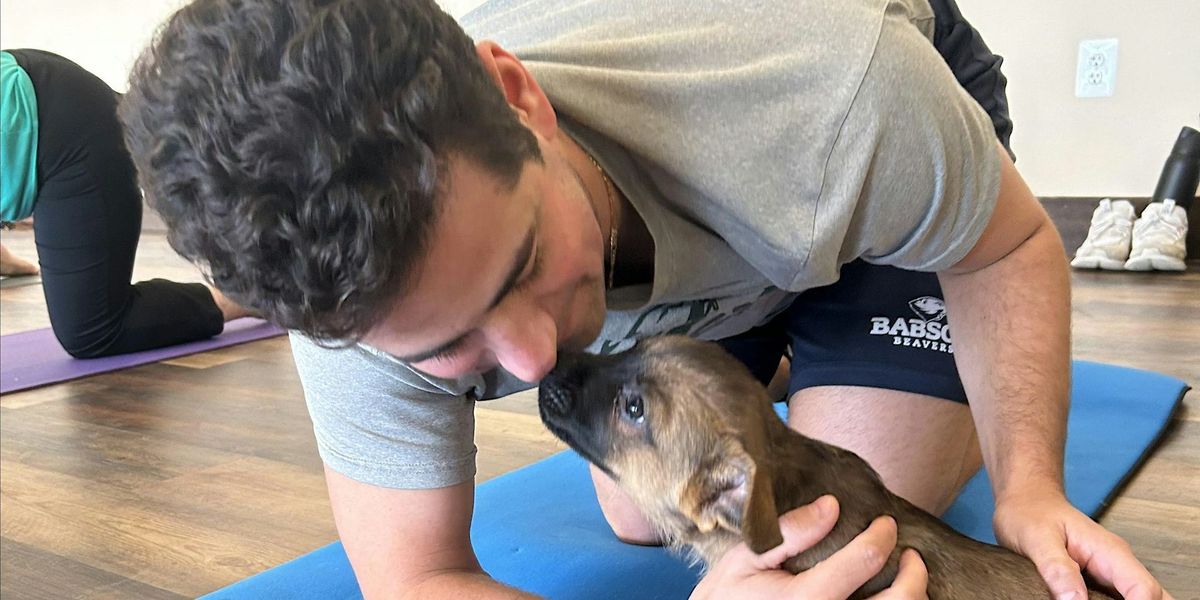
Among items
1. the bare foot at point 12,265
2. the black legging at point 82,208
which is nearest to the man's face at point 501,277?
the black legging at point 82,208

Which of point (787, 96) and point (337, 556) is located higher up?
point (787, 96)

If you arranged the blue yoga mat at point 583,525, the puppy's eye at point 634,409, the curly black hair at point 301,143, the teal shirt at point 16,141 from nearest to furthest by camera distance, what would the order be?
1. the curly black hair at point 301,143
2. the puppy's eye at point 634,409
3. the blue yoga mat at point 583,525
4. the teal shirt at point 16,141

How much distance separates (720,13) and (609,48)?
16 cm

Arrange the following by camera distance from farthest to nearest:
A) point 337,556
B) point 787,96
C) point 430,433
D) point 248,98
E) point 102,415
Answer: point 102,415, point 337,556, point 430,433, point 787,96, point 248,98

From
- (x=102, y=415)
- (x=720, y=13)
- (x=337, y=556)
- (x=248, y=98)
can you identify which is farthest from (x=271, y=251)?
(x=102, y=415)

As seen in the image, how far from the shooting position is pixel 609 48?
56.4 inches

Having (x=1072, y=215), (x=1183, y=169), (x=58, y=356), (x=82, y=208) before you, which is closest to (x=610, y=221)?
(x=82, y=208)

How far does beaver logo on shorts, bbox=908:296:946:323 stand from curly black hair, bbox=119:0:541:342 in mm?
1144

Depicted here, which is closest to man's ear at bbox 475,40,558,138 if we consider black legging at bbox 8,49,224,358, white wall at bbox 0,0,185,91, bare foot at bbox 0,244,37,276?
black legging at bbox 8,49,224,358

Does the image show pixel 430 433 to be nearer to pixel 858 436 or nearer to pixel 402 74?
pixel 402 74

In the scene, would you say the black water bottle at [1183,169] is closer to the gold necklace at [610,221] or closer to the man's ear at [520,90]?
the gold necklace at [610,221]

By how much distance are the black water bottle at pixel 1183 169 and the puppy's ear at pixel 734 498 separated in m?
3.56

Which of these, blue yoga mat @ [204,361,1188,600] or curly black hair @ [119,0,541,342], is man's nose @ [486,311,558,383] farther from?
blue yoga mat @ [204,361,1188,600]

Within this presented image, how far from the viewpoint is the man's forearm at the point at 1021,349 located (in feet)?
5.19
